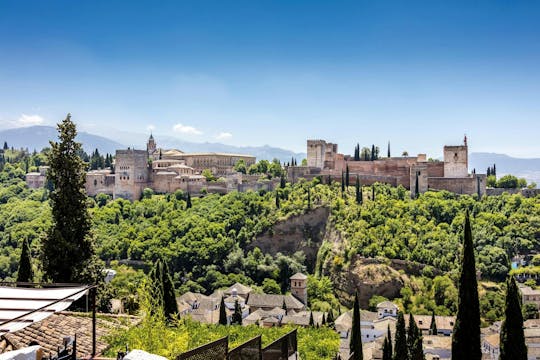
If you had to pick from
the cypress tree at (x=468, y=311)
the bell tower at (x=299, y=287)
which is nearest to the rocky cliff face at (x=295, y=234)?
the bell tower at (x=299, y=287)

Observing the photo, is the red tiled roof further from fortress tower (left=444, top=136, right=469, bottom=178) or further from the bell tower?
fortress tower (left=444, top=136, right=469, bottom=178)

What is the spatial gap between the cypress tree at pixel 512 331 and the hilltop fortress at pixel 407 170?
46088mm

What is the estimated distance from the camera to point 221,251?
58250 millimetres

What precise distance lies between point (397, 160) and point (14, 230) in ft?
153

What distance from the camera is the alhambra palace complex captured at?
221ft

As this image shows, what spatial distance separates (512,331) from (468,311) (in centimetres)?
307

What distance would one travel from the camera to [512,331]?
68.4 feet

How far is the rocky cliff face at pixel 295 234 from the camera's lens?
203 ft

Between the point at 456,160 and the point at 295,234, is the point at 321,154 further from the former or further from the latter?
the point at 456,160

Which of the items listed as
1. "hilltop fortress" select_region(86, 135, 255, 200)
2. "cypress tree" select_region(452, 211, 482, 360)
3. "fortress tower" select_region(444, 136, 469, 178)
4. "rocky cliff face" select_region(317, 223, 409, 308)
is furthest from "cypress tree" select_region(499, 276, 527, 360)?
"hilltop fortress" select_region(86, 135, 255, 200)

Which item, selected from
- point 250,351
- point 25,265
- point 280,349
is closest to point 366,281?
point 25,265

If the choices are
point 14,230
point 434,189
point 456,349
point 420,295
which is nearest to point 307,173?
point 434,189

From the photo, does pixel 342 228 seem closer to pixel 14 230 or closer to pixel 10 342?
pixel 14 230

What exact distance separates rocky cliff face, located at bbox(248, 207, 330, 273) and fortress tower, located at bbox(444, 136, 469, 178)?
1761 cm
